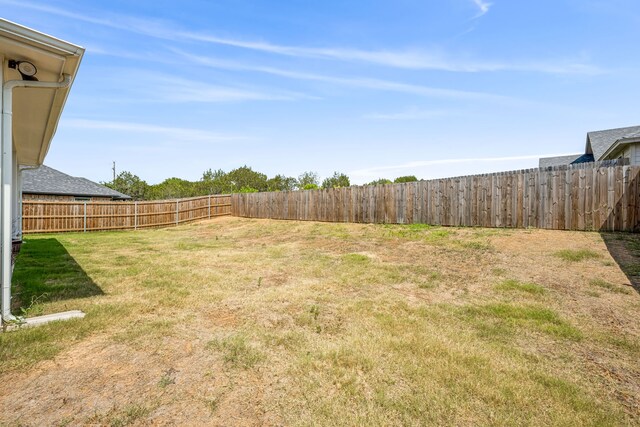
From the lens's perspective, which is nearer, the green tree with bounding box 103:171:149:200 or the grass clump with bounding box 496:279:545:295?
the grass clump with bounding box 496:279:545:295

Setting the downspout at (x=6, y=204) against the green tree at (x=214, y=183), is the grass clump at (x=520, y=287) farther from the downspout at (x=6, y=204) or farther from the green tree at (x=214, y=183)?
the green tree at (x=214, y=183)

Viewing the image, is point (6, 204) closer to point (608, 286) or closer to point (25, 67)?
point (25, 67)

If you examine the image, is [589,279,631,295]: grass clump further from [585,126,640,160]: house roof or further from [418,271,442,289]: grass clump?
[585,126,640,160]: house roof

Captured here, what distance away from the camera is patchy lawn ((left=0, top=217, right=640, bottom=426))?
2.07 meters

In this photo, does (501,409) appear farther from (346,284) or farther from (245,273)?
(245,273)

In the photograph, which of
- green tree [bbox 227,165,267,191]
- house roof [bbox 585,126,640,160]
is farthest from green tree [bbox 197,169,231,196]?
house roof [bbox 585,126,640,160]

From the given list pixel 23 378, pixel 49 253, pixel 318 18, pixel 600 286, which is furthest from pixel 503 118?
pixel 49 253

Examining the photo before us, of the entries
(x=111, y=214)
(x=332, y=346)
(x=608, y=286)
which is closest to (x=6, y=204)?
(x=332, y=346)

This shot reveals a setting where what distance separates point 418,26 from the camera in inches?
389

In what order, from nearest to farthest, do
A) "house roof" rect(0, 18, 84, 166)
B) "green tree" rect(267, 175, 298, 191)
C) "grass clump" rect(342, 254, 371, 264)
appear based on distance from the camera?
"house roof" rect(0, 18, 84, 166) → "grass clump" rect(342, 254, 371, 264) → "green tree" rect(267, 175, 298, 191)

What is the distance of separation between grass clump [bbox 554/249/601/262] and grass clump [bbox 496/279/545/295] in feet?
6.75

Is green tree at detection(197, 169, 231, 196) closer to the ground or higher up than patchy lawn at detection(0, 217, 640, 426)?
higher up

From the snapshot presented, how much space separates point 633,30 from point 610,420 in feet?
37.0

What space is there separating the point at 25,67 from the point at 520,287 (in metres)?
7.92
